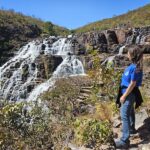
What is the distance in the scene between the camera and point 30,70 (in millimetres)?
21719

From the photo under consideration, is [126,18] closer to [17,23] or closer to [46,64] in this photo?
[17,23]

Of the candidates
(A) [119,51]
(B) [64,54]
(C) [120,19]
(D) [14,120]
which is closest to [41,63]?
(B) [64,54]

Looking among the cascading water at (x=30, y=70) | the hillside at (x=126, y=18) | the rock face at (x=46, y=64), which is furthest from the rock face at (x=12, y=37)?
the hillside at (x=126, y=18)

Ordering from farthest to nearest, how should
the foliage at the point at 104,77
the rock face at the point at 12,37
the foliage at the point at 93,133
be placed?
the rock face at the point at 12,37
the foliage at the point at 104,77
the foliage at the point at 93,133

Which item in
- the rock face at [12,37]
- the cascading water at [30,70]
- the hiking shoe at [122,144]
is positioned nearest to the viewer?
the hiking shoe at [122,144]

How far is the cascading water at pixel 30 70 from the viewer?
19922 millimetres

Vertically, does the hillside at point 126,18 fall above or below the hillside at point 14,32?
above

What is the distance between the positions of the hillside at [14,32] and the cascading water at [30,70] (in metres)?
2.46

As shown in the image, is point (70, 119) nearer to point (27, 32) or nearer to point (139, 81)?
point (139, 81)

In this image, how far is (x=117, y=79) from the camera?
8633 mm

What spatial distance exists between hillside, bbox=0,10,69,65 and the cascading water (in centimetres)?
246

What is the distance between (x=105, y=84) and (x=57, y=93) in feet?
5.01

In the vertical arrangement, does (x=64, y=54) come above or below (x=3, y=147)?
above

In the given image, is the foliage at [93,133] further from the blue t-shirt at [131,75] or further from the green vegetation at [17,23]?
the green vegetation at [17,23]
